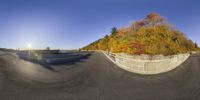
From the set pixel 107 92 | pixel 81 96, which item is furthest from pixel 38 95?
pixel 107 92

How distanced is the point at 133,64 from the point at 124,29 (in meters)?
49.1

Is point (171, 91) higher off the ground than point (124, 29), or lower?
lower

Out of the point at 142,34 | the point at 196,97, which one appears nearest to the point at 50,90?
the point at 196,97

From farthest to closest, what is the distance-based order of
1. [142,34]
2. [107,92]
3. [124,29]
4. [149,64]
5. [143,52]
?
[124,29] → [142,34] → [143,52] → [149,64] → [107,92]

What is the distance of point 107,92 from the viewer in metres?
8.67

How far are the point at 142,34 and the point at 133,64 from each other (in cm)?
2296

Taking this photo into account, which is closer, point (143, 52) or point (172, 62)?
point (172, 62)

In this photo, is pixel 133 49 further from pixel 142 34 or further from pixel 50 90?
pixel 50 90

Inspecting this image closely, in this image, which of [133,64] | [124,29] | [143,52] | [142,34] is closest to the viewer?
[133,64]

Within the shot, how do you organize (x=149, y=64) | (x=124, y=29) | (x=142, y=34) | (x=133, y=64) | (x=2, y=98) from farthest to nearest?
(x=124, y=29)
(x=142, y=34)
(x=133, y=64)
(x=149, y=64)
(x=2, y=98)

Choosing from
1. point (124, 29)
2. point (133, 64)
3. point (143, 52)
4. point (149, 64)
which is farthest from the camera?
point (124, 29)

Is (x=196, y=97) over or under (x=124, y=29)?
under

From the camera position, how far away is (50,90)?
359 inches

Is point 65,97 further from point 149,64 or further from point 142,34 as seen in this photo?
point 142,34
